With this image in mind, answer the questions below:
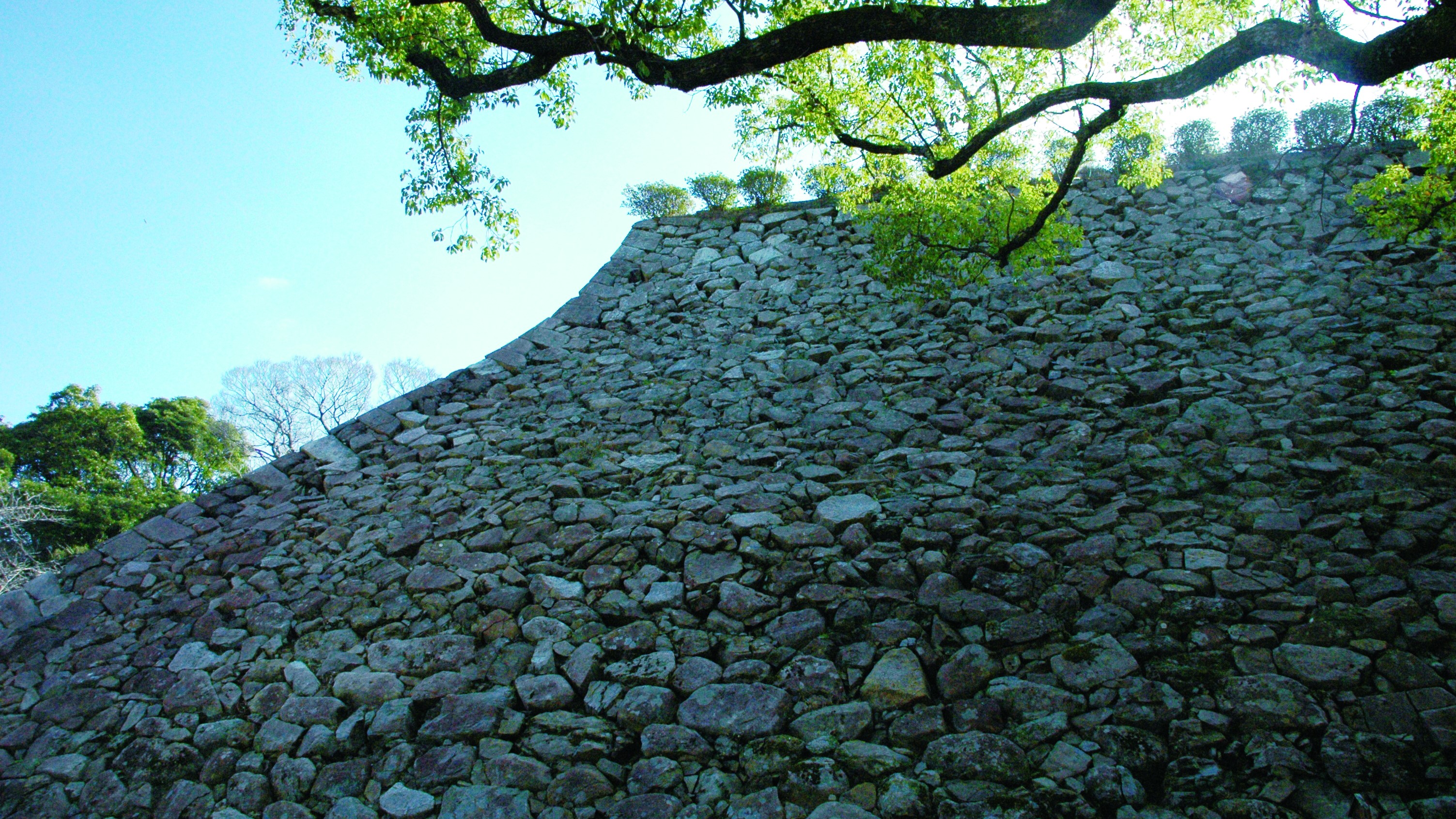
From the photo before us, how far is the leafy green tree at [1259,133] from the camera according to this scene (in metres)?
8.10

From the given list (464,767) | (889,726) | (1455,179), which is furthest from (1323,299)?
(464,767)

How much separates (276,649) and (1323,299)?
8.03 m

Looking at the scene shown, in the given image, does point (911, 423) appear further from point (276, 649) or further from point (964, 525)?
point (276, 649)

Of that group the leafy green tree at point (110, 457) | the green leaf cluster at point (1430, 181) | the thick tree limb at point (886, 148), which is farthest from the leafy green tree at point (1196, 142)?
the leafy green tree at point (110, 457)

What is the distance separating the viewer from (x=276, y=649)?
471cm

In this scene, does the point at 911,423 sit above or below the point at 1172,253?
below

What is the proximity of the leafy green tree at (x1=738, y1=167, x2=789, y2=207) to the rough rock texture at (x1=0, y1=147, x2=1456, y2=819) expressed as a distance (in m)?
3.04

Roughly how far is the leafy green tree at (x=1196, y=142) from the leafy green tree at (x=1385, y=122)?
1.29m

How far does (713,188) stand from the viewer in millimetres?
10359

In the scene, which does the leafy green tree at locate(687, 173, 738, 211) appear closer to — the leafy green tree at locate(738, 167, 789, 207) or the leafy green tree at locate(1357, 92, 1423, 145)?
the leafy green tree at locate(738, 167, 789, 207)

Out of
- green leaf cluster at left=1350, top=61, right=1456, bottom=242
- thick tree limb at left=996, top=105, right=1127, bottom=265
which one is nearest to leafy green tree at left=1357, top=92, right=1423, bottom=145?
green leaf cluster at left=1350, top=61, right=1456, bottom=242

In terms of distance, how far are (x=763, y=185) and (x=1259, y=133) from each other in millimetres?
5552

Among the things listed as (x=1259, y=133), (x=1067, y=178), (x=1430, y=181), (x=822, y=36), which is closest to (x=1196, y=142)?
(x=1259, y=133)

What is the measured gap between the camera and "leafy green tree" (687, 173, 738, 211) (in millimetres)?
10273
